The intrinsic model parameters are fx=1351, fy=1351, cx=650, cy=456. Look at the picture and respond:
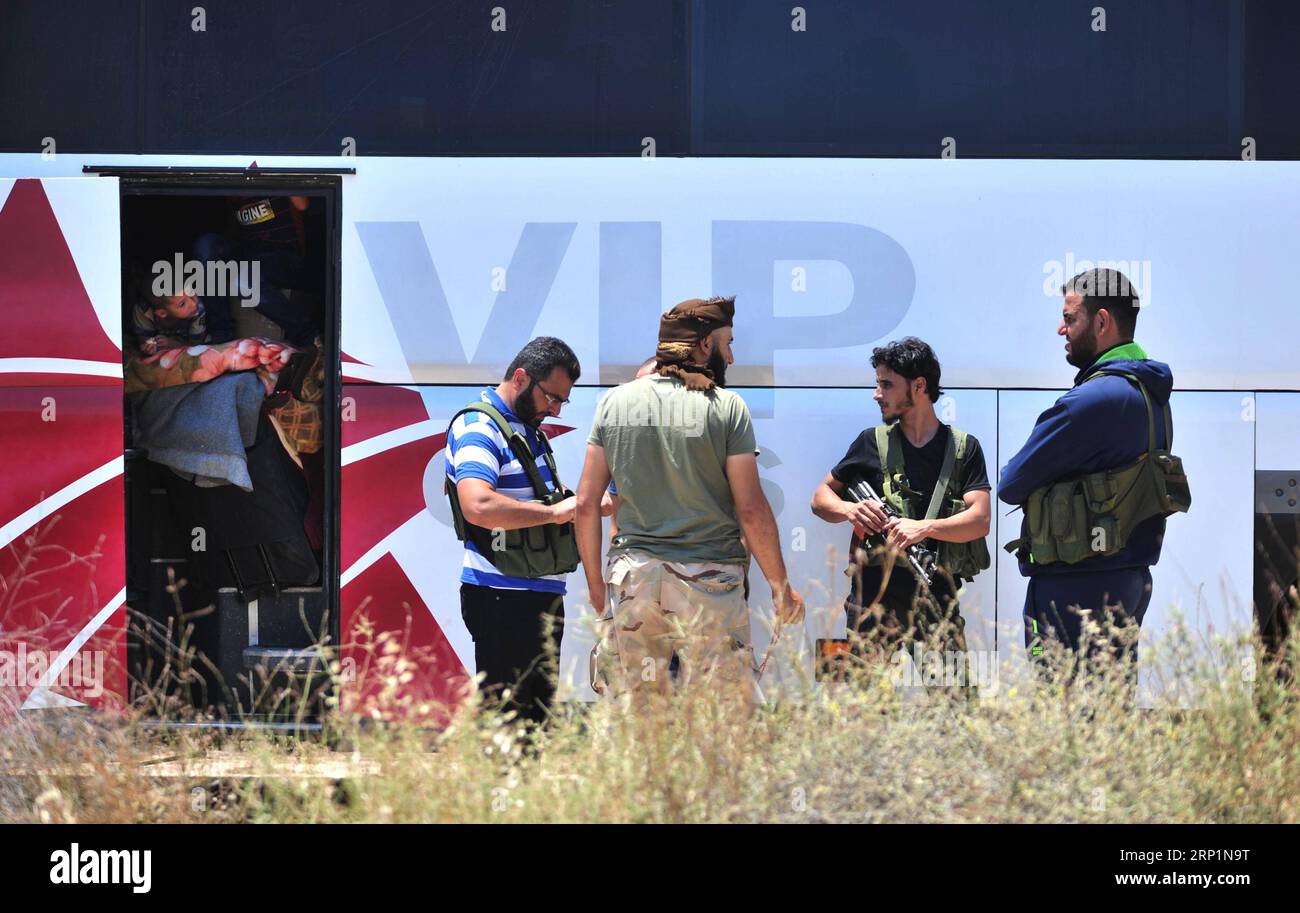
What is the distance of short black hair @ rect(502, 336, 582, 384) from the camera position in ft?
16.8

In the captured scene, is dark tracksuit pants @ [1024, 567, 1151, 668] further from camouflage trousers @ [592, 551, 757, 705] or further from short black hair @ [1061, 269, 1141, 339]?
camouflage trousers @ [592, 551, 757, 705]

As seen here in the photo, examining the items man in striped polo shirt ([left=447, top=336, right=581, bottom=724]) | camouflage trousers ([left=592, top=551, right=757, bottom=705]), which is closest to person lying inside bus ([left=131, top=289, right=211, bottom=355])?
man in striped polo shirt ([left=447, top=336, right=581, bottom=724])

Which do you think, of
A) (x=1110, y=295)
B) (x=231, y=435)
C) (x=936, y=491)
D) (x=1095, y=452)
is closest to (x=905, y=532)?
(x=936, y=491)

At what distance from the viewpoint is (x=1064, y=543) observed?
192 inches

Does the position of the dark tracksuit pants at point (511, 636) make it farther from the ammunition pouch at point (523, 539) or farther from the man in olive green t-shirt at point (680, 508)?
the man in olive green t-shirt at point (680, 508)

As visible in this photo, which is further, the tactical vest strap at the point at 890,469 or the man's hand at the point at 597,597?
the tactical vest strap at the point at 890,469

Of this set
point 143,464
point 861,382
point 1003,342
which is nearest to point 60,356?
point 143,464

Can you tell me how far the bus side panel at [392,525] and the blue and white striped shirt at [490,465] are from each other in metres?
0.61

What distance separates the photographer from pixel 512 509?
4883mm

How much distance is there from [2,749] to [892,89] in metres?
4.21

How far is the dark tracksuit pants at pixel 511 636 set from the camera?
197 inches

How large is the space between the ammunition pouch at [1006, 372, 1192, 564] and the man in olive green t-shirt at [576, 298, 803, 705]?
3.60ft

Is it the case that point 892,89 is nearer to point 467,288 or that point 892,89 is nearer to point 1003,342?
point 1003,342

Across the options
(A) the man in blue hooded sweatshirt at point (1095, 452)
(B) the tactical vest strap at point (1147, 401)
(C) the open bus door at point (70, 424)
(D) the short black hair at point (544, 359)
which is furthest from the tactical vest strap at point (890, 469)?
(C) the open bus door at point (70, 424)
